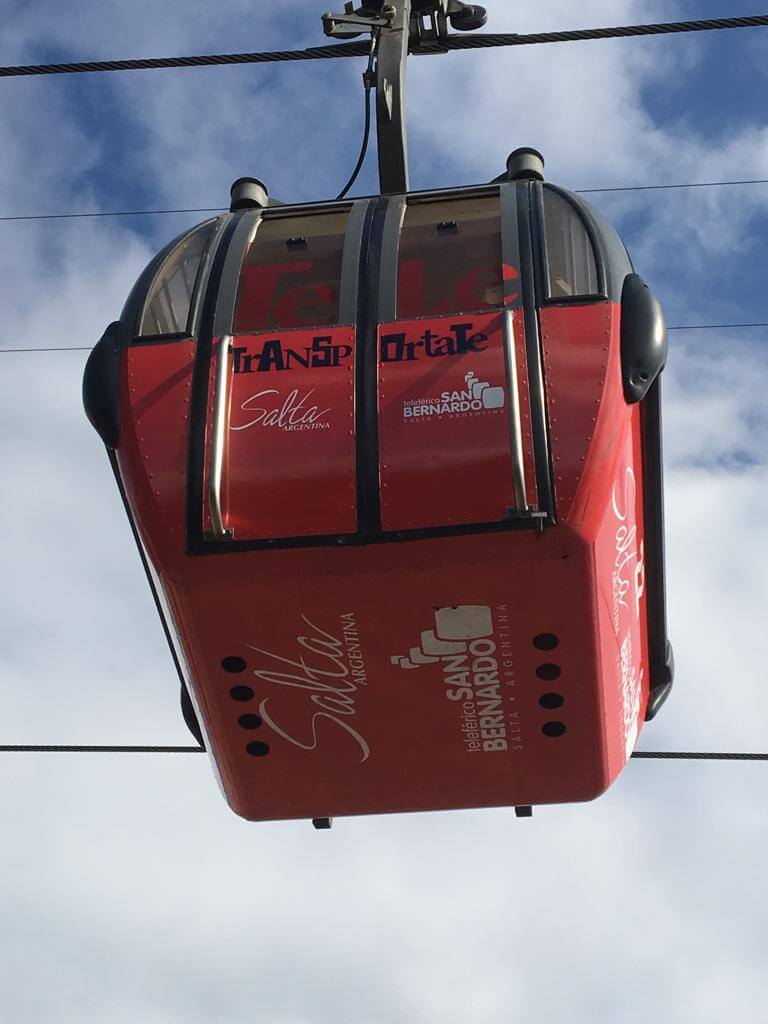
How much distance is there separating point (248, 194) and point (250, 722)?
280cm

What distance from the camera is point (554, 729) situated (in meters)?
8.41

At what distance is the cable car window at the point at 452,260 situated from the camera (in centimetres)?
819

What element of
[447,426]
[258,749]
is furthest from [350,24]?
[258,749]

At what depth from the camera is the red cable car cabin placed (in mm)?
7719

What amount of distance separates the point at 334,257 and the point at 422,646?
189cm

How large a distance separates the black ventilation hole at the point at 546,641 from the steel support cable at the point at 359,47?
3919 millimetres

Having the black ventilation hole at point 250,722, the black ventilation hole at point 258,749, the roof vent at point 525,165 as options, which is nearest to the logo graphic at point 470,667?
the black ventilation hole at point 250,722

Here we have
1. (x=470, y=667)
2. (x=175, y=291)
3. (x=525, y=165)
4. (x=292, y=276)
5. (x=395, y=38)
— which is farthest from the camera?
(x=395, y=38)

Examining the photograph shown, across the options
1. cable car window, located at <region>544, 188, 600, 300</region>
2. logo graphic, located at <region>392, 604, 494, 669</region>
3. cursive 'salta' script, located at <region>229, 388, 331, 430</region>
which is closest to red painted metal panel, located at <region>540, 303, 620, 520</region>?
cable car window, located at <region>544, 188, 600, 300</region>

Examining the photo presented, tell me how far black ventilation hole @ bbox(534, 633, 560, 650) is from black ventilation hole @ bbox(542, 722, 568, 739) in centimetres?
53

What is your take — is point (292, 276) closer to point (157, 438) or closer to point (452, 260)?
point (452, 260)

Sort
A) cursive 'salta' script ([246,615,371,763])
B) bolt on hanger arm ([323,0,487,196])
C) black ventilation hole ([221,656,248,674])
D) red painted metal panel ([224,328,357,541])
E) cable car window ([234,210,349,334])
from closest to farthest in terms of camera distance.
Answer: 1. red painted metal panel ([224,328,357,541])
2. cursive 'salta' script ([246,615,371,763])
3. black ventilation hole ([221,656,248,674])
4. cable car window ([234,210,349,334])
5. bolt on hanger arm ([323,0,487,196])

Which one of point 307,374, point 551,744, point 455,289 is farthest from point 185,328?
point 551,744

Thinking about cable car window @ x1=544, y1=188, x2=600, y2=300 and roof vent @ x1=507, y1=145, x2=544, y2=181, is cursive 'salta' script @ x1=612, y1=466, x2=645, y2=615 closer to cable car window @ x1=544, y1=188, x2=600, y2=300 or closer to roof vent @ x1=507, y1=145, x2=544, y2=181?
cable car window @ x1=544, y1=188, x2=600, y2=300
